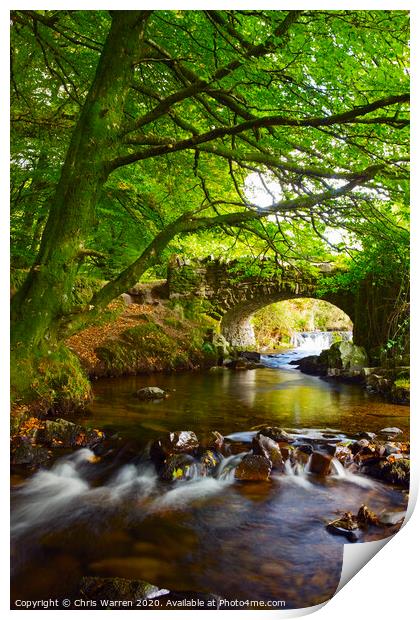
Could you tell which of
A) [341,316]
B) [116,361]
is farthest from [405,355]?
[116,361]

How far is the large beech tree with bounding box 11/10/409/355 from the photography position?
2502mm

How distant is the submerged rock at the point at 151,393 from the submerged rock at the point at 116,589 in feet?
5.08

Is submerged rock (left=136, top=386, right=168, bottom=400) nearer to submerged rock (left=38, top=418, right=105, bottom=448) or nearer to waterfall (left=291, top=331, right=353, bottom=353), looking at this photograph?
submerged rock (left=38, top=418, right=105, bottom=448)

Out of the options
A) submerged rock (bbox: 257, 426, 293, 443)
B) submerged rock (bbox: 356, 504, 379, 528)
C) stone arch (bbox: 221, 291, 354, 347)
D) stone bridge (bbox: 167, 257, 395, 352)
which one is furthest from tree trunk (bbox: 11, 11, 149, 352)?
submerged rock (bbox: 356, 504, 379, 528)

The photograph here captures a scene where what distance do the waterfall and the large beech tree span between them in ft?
5.70

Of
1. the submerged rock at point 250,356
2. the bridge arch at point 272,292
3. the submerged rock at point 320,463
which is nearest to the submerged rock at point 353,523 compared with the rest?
the submerged rock at point 320,463

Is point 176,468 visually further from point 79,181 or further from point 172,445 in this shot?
point 79,181

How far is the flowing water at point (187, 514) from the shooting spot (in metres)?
2.12

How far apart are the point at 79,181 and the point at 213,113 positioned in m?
1.10

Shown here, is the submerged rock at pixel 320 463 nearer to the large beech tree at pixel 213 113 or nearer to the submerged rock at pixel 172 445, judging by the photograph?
the submerged rock at pixel 172 445

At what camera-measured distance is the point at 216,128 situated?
2.74 meters

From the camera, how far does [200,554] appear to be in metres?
2.21

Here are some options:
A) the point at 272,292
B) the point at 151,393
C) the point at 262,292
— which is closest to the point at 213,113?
the point at 272,292
